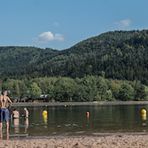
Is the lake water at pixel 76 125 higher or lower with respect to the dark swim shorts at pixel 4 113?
lower

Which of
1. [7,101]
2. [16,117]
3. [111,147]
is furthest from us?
[16,117]

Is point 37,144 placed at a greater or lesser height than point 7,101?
lesser

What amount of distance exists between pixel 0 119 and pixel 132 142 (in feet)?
27.3

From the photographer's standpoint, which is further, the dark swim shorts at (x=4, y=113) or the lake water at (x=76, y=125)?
the lake water at (x=76, y=125)

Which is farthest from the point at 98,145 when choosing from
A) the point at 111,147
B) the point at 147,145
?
the point at 147,145

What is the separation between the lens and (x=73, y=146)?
25.0 m

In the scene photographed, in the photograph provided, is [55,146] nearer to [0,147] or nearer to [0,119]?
[0,147]

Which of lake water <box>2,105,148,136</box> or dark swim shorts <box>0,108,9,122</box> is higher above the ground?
dark swim shorts <box>0,108,9,122</box>

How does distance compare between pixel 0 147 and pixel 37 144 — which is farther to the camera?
pixel 37 144

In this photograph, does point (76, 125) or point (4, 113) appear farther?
point (76, 125)

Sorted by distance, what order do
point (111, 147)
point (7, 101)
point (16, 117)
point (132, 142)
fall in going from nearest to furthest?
1. point (111, 147)
2. point (132, 142)
3. point (7, 101)
4. point (16, 117)

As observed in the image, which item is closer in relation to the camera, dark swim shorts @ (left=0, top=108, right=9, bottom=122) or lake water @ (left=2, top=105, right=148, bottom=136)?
dark swim shorts @ (left=0, top=108, right=9, bottom=122)

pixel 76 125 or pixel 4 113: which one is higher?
pixel 4 113

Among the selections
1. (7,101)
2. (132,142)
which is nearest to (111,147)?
(132,142)
